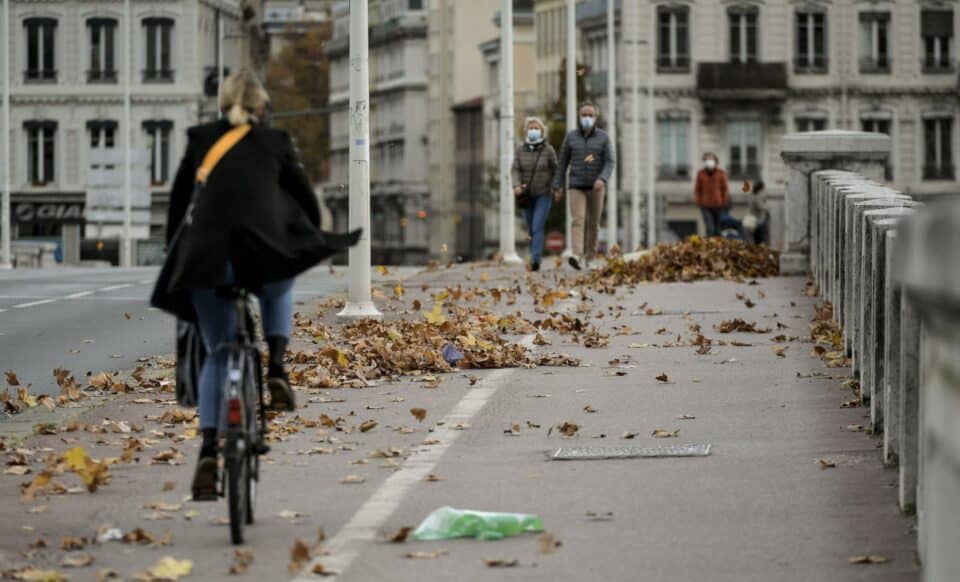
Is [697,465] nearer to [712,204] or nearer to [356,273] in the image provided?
[356,273]

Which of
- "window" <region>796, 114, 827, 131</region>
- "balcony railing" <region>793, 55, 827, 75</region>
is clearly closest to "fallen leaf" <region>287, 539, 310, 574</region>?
"window" <region>796, 114, 827, 131</region>

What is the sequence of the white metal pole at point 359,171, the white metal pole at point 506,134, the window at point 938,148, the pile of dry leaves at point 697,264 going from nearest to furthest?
the white metal pole at point 359,171, the pile of dry leaves at point 697,264, the white metal pole at point 506,134, the window at point 938,148

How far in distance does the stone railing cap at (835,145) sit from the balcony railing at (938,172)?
84.5 meters

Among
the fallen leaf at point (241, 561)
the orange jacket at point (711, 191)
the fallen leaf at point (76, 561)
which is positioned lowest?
the fallen leaf at point (76, 561)

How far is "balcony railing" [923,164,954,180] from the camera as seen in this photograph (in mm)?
111250

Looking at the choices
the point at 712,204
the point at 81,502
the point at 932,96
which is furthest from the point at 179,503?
the point at 932,96

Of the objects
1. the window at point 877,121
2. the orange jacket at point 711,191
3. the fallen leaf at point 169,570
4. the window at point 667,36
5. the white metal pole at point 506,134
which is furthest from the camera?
the window at point 877,121

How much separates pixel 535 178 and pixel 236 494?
23.3 m

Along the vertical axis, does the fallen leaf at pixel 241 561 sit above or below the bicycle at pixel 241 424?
below

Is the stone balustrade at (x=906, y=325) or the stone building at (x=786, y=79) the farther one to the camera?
the stone building at (x=786, y=79)

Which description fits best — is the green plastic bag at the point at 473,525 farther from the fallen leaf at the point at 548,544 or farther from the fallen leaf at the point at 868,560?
the fallen leaf at the point at 868,560

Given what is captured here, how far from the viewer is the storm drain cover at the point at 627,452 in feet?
38.3

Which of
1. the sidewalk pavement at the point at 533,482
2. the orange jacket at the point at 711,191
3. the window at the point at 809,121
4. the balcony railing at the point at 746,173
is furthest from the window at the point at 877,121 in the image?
the sidewalk pavement at the point at 533,482

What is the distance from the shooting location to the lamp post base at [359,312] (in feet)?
70.8
